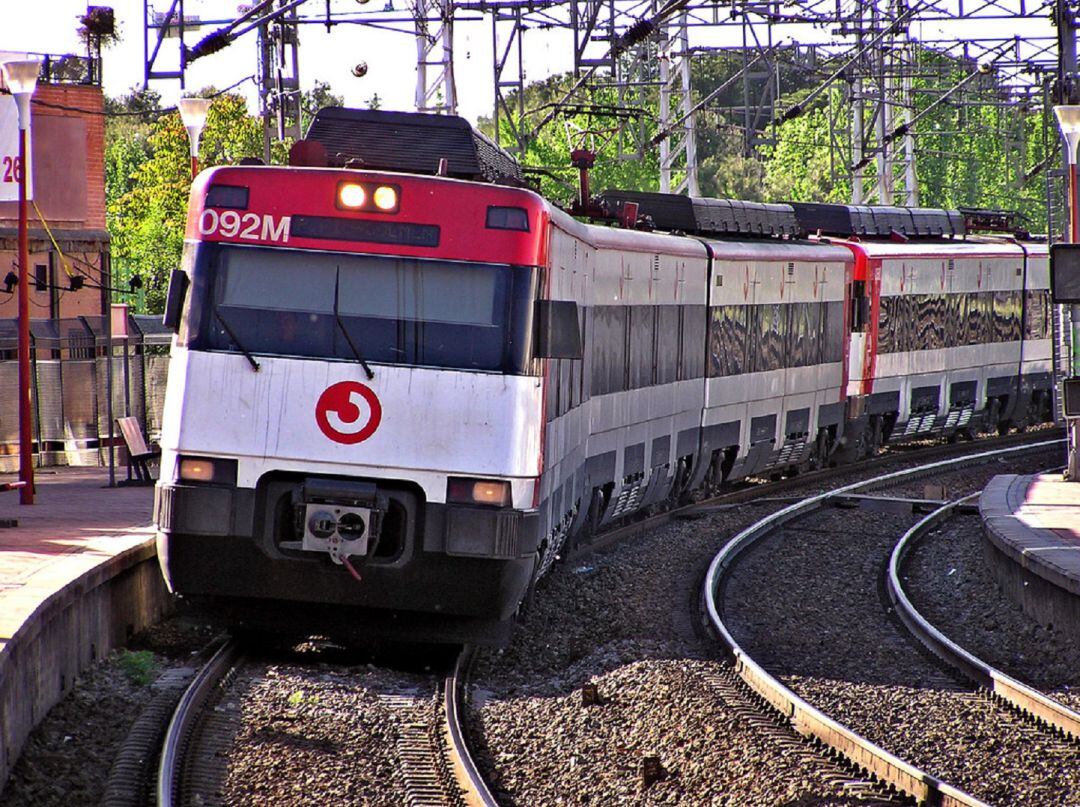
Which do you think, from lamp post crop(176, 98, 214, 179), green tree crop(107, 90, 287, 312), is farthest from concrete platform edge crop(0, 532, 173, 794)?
green tree crop(107, 90, 287, 312)

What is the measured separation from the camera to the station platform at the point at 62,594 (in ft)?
32.3

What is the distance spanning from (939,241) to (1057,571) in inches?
714

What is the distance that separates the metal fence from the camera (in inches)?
944

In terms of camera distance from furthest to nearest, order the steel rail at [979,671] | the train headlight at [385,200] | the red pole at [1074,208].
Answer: the red pole at [1074,208] → the train headlight at [385,200] → the steel rail at [979,671]

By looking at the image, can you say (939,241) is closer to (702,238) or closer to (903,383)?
(903,383)

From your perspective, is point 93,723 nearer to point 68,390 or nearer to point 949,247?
point 68,390

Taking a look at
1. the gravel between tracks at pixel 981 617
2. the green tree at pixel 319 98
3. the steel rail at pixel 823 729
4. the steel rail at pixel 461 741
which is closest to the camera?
the steel rail at pixel 823 729

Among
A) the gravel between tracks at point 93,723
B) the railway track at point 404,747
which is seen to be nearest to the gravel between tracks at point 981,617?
the railway track at point 404,747

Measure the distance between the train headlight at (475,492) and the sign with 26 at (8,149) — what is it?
61.9ft

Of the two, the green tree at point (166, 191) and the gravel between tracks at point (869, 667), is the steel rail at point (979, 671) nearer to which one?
the gravel between tracks at point (869, 667)

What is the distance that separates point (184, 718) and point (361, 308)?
272cm

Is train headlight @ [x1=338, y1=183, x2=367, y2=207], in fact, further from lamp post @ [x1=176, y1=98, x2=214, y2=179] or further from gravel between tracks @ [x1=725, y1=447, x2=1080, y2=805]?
lamp post @ [x1=176, y1=98, x2=214, y2=179]

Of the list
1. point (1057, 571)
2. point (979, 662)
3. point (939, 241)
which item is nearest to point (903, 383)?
point (939, 241)

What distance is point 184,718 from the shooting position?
1018cm
